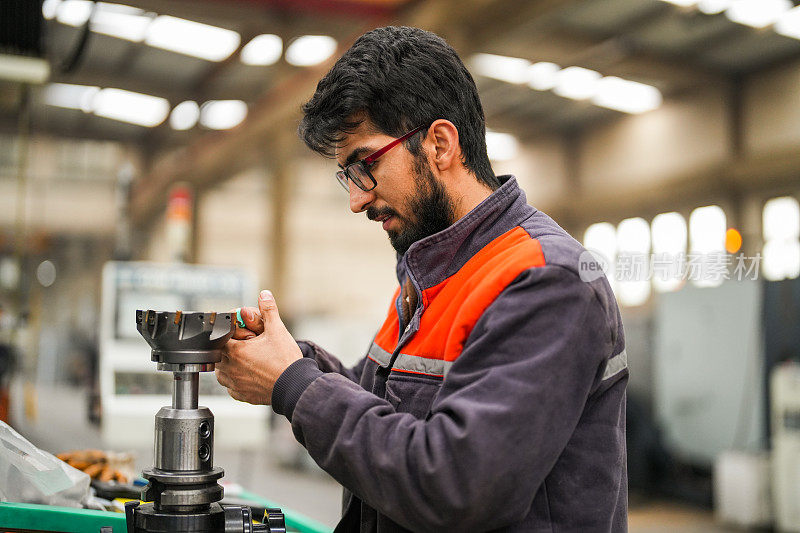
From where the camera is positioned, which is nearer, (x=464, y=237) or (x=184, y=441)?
(x=184, y=441)

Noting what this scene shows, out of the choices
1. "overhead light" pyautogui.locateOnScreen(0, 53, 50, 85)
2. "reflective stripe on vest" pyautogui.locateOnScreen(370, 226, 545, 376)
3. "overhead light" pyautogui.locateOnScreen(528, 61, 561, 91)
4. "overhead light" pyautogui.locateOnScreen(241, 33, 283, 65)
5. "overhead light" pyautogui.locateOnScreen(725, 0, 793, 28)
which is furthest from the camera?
"overhead light" pyautogui.locateOnScreen(241, 33, 283, 65)

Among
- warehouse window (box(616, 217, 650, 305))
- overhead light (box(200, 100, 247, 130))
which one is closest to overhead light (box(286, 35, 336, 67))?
overhead light (box(200, 100, 247, 130))

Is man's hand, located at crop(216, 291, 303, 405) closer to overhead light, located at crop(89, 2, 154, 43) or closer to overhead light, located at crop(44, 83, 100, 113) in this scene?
overhead light, located at crop(89, 2, 154, 43)

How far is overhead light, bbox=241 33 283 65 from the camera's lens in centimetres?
633

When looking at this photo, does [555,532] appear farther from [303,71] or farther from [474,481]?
[303,71]

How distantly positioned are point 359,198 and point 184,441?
413 millimetres

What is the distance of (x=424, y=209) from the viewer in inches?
41.9

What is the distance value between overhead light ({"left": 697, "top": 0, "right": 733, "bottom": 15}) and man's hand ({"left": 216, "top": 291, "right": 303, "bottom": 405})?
17.7ft

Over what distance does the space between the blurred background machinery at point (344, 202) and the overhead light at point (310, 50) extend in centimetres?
2

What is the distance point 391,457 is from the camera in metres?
0.82

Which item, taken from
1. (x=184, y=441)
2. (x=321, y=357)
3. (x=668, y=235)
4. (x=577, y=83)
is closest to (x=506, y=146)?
(x=577, y=83)

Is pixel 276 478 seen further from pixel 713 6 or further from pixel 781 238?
pixel 713 6

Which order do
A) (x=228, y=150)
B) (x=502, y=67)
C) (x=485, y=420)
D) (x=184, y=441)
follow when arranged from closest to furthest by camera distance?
(x=485, y=420)
(x=184, y=441)
(x=502, y=67)
(x=228, y=150)

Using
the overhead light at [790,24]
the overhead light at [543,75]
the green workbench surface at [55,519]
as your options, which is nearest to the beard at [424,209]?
the green workbench surface at [55,519]
